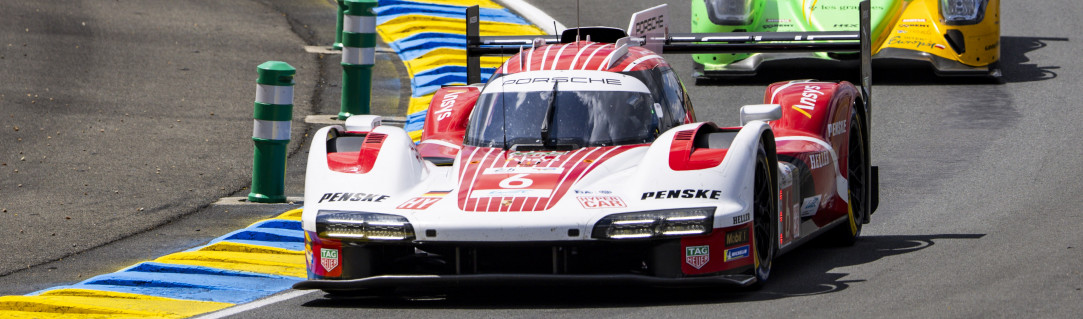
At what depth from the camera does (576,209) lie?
22.8 ft

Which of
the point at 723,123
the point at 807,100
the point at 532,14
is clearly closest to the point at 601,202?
the point at 807,100

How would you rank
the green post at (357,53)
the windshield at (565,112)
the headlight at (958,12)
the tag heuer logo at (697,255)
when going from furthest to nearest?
the headlight at (958,12)
the green post at (357,53)
the windshield at (565,112)
the tag heuer logo at (697,255)

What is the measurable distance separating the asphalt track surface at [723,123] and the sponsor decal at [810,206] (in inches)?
9.9

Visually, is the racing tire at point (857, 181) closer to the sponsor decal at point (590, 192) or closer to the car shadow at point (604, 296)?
the car shadow at point (604, 296)

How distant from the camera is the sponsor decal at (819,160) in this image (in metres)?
8.69

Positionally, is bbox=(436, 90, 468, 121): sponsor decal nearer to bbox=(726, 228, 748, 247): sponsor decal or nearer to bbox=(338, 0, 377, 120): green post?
bbox=(726, 228, 748, 247): sponsor decal

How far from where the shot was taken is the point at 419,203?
7.21m

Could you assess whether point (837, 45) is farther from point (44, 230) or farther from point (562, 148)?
point (44, 230)

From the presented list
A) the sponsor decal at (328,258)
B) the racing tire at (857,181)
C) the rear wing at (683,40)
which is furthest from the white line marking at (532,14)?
the sponsor decal at (328,258)

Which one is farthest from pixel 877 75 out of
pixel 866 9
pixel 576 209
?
pixel 576 209

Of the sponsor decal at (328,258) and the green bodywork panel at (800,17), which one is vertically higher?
the green bodywork panel at (800,17)

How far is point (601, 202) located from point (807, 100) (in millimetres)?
2549

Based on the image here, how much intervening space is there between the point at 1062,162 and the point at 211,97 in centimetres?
736

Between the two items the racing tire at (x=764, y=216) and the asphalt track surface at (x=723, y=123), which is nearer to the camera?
the asphalt track surface at (x=723, y=123)
